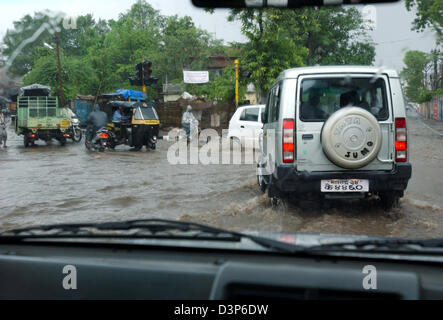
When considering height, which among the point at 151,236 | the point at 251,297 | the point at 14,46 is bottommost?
the point at 251,297

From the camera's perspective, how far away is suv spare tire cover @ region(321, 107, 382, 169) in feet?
19.6

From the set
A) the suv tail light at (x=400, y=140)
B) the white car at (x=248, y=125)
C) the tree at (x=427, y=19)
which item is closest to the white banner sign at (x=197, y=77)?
the white car at (x=248, y=125)

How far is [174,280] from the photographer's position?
2035 millimetres

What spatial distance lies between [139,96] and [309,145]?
25.2 metres

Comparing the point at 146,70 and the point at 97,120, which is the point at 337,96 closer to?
the point at 146,70

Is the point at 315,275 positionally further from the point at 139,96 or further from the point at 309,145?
the point at 139,96

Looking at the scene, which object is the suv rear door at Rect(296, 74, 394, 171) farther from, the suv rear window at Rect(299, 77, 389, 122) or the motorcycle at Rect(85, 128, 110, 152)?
the motorcycle at Rect(85, 128, 110, 152)

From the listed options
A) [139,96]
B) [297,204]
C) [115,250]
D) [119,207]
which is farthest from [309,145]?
[139,96]

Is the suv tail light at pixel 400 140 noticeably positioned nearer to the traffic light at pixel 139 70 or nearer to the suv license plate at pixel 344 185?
the suv license plate at pixel 344 185

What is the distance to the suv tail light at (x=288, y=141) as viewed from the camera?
641cm

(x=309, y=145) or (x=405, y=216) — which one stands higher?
(x=309, y=145)

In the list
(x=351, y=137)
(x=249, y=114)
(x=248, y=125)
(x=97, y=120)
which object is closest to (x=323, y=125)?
(x=351, y=137)

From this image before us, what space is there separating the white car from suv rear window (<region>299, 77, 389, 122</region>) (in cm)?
901
